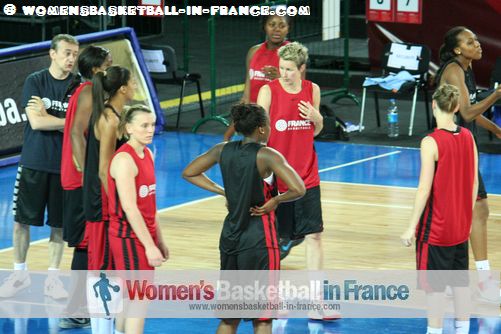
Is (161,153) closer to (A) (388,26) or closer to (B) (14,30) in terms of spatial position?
(A) (388,26)

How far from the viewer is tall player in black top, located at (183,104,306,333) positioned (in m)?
7.24

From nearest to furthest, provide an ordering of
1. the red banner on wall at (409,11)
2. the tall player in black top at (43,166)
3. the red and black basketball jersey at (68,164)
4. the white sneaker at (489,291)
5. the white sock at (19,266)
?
1. the red and black basketball jersey at (68,164)
2. the tall player in black top at (43,166)
3. the white sneaker at (489,291)
4. the white sock at (19,266)
5. the red banner on wall at (409,11)

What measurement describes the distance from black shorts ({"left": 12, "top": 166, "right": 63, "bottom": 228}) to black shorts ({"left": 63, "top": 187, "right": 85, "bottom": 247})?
622mm

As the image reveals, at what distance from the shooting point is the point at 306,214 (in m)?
9.11

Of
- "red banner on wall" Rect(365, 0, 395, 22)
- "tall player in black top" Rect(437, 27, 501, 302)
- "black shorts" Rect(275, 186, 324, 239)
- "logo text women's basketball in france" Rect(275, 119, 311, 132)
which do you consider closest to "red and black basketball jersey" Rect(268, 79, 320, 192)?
"logo text women's basketball in france" Rect(275, 119, 311, 132)

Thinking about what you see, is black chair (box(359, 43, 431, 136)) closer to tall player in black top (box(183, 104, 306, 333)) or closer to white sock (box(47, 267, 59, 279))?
white sock (box(47, 267, 59, 279))

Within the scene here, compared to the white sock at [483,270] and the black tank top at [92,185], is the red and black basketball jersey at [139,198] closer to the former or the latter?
the black tank top at [92,185]

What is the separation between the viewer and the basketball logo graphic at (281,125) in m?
8.98

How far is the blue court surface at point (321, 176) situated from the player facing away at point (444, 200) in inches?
42.9

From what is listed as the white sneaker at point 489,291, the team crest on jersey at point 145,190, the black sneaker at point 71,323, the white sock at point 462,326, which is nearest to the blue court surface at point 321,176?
the black sneaker at point 71,323

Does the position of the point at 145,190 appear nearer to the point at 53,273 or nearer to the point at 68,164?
the point at 68,164

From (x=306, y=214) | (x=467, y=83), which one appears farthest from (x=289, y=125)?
(x=467, y=83)

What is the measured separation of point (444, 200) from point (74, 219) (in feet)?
9.23

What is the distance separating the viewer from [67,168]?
8.68 metres
